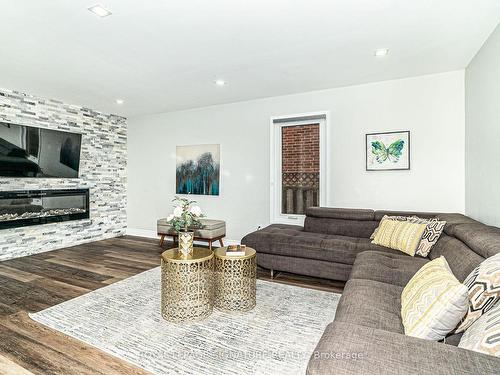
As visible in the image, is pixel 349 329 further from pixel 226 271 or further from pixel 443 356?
pixel 226 271

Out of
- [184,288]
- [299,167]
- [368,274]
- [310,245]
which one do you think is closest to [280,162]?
[299,167]

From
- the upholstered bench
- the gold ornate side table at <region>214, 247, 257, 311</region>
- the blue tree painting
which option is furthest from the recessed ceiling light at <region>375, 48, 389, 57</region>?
the upholstered bench

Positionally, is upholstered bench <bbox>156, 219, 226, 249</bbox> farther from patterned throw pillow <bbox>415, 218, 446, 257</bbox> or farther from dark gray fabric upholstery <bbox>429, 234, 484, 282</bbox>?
dark gray fabric upholstery <bbox>429, 234, 484, 282</bbox>

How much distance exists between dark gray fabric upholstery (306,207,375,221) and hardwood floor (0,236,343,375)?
2.81ft

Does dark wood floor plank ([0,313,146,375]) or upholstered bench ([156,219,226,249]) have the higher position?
upholstered bench ([156,219,226,249])

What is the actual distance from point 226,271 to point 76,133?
418cm

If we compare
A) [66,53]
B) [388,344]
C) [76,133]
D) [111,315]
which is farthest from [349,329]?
[76,133]

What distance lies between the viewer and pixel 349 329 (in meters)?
1.23

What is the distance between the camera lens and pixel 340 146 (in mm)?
4117

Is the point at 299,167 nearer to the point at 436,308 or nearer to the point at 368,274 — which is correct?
the point at 368,274

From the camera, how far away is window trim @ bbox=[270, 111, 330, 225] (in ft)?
14.0

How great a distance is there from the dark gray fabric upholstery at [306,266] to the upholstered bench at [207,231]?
1366 millimetres

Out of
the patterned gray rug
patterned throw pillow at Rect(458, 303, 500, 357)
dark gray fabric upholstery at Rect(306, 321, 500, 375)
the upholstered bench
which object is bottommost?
the patterned gray rug

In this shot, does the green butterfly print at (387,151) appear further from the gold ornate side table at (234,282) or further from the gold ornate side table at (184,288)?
the gold ornate side table at (184,288)
